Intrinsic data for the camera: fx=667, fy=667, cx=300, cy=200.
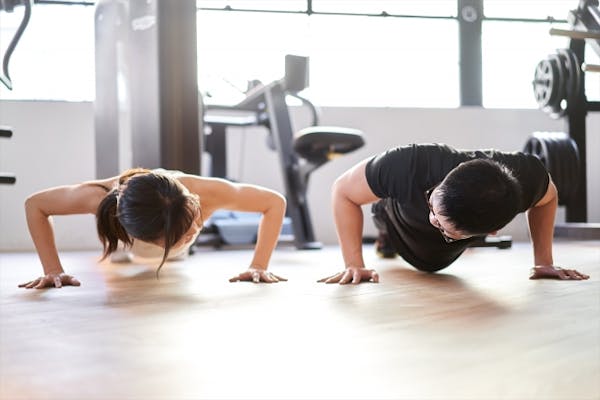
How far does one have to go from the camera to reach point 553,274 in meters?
1.91

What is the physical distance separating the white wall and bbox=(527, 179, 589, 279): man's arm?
9.32 feet

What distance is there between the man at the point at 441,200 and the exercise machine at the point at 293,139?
1.48 m

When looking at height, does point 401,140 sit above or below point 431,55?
below

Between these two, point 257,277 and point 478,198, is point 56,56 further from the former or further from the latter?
point 478,198

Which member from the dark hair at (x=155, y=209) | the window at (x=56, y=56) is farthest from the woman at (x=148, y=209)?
the window at (x=56, y=56)

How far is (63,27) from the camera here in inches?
181

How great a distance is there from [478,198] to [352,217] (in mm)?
539

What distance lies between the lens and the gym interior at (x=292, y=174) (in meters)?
0.85

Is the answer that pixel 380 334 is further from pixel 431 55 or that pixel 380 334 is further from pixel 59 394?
pixel 431 55

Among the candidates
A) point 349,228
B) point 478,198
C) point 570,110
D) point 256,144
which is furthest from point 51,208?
point 570,110

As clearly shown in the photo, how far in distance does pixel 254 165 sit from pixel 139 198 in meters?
3.20

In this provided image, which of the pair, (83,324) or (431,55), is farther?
(431,55)

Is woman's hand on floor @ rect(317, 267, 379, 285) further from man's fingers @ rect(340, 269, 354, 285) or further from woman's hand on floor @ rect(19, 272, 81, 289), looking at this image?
woman's hand on floor @ rect(19, 272, 81, 289)

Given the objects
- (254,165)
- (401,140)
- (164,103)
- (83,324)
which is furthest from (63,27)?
(83,324)
